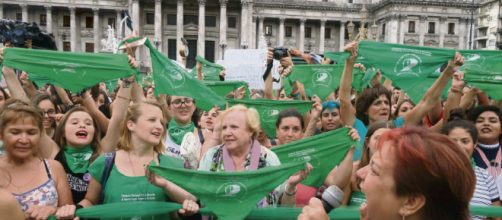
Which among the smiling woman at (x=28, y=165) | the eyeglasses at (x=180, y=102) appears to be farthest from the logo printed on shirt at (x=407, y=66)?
the smiling woman at (x=28, y=165)

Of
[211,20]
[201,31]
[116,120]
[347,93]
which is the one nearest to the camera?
[116,120]

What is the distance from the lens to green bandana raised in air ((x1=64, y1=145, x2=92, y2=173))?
3953 millimetres

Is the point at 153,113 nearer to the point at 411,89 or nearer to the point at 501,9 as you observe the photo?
the point at 411,89

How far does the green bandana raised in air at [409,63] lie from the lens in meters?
6.14

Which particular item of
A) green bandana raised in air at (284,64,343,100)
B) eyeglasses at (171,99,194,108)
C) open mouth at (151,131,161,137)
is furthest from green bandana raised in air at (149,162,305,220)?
green bandana raised in air at (284,64,343,100)

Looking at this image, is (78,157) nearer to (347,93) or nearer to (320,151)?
(320,151)

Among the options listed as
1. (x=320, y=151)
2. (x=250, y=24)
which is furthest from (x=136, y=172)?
(x=250, y=24)

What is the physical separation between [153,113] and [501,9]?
77.6 m

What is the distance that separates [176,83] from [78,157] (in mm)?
2143

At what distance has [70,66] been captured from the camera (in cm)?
584

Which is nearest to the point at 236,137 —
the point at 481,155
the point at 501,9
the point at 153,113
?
the point at 153,113

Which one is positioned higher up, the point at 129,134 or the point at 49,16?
the point at 49,16

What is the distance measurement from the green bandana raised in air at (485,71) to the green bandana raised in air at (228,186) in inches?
161

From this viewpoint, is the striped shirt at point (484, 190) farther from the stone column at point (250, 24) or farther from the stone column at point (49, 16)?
the stone column at point (49, 16)
